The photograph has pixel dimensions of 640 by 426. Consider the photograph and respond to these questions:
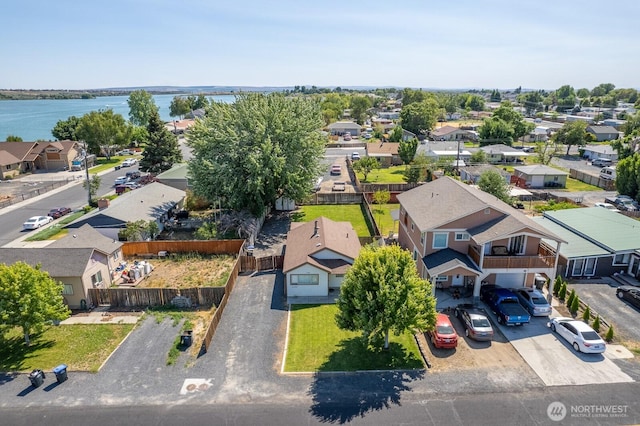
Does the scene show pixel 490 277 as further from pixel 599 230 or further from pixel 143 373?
pixel 143 373

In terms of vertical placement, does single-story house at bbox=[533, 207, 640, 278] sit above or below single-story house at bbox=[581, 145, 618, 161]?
below

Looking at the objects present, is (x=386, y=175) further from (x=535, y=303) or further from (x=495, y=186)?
(x=535, y=303)

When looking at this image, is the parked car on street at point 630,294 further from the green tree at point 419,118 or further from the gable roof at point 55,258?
the green tree at point 419,118

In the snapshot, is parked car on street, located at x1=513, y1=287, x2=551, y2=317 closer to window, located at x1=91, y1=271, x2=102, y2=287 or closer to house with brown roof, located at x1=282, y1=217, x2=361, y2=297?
house with brown roof, located at x1=282, y1=217, x2=361, y2=297

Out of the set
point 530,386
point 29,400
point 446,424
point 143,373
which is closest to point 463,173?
point 530,386

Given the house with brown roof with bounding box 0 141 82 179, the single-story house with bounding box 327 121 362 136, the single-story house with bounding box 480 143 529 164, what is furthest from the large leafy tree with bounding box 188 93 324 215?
the single-story house with bounding box 327 121 362 136

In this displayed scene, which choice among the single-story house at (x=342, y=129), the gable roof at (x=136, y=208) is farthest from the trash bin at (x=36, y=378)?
the single-story house at (x=342, y=129)

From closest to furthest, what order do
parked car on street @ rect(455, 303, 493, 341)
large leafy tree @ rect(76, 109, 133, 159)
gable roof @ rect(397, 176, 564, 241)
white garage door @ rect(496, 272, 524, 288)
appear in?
parked car on street @ rect(455, 303, 493, 341) → gable roof @ rect(397, 176, 564, 241) → white garage door @ rect(496, 272, 524, 288) → large leafy tree @ rect(76, 109, 133, 159)
